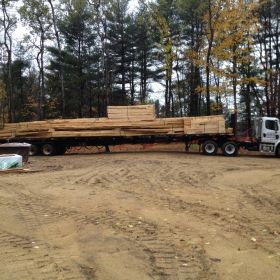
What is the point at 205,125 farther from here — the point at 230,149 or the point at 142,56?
the point at 142,56

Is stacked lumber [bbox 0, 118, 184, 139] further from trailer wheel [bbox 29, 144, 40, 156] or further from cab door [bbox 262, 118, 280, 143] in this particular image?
cab door [bbox 262, 118, 280, 143]

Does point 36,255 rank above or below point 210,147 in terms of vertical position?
below

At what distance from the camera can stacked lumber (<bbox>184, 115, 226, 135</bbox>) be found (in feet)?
78.3

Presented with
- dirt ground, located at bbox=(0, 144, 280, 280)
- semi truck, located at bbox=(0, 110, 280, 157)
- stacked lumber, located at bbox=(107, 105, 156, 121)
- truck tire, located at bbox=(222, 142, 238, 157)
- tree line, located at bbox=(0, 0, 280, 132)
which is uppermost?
tree line, located at bbox=(0, 0, 280, 132)

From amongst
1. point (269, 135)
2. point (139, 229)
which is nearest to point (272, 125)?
point (269, 135)

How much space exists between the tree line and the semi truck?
6967mm

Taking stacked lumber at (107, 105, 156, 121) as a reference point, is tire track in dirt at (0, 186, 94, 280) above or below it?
below

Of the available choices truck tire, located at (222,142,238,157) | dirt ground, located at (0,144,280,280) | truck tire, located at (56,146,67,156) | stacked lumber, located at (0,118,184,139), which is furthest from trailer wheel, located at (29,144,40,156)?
dirt ground, located at (0,144,280,280)

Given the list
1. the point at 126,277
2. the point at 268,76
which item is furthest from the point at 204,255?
the point at 268,76

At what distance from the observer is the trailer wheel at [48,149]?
2559cm

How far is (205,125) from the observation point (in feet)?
78.8

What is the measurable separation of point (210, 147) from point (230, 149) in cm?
114

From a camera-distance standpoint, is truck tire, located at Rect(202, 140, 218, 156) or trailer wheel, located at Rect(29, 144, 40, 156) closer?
truck tire, located at Rect(202, 140, 218, 156)

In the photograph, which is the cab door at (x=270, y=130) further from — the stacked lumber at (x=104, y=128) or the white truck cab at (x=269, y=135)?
the stacked lumber at (x=104, y=128)
